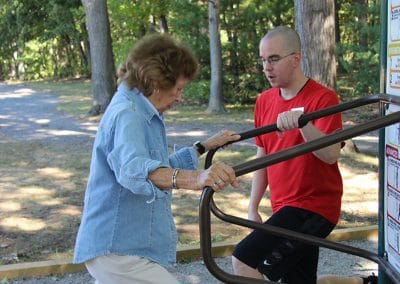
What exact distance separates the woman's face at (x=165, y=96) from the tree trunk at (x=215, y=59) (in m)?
11.9

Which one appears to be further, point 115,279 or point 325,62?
point 325,62

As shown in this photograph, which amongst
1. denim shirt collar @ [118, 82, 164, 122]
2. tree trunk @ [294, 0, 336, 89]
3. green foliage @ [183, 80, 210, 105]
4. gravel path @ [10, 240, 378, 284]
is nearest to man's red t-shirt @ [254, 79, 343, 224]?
denim shirt collar @ [118, 82, 164, 122]

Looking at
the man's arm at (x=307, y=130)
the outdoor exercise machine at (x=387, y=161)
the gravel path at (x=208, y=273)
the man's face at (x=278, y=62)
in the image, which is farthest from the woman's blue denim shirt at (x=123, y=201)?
the gravel path at (x=208, y=273)

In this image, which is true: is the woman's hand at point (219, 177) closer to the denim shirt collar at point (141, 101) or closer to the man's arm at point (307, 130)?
the denim shirt collar at point (141, 101)

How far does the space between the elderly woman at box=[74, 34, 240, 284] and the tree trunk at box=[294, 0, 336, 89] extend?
5700 mm

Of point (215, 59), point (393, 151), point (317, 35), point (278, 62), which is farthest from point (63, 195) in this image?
point (215, 59)

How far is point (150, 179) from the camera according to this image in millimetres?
1992

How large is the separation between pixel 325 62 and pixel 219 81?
23.3ft

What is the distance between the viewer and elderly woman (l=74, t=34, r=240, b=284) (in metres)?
2.17

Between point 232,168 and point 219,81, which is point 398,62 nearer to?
point 232,168

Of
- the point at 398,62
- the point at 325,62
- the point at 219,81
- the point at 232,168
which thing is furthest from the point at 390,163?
the point at 219,81

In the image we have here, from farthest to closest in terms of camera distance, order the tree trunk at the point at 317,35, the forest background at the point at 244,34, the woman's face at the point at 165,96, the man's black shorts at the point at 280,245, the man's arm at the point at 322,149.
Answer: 1. the forest background at the point at 244,34
2. the tree trunk at the point at 317,35
3. the man's black shorts at the point at 280,245
4. the man's arm at the point at 322,149
5. the woman's face at the point at 165,96

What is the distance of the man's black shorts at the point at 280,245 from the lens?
267 cm

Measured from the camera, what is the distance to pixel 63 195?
680cm
